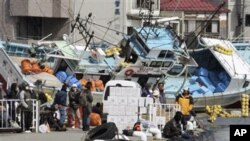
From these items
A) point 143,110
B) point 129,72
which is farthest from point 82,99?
point 129,72

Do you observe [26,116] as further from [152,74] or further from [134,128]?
[152,74]

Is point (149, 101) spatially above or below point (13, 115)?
above

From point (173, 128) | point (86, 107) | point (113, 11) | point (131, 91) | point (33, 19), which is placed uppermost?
point (113, 11)

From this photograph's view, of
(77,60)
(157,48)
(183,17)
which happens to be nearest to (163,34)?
(157,48)

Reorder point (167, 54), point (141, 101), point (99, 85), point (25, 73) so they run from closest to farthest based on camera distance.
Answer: point (141, 101) < point (25, 73) < point (99, 85) < point (167, 54)

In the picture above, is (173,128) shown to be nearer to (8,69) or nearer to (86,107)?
(86,107)

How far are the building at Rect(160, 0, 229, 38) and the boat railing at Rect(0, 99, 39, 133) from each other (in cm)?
3640

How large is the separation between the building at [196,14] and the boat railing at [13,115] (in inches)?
1433

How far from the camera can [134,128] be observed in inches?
939

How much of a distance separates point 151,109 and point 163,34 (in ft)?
50.1

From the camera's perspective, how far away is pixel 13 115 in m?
24.7

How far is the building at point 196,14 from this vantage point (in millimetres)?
61031

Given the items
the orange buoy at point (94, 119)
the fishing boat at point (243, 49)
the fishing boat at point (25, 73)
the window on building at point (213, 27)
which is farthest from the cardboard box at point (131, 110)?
the window on building at point (213, 27)

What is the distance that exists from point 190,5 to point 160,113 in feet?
122
